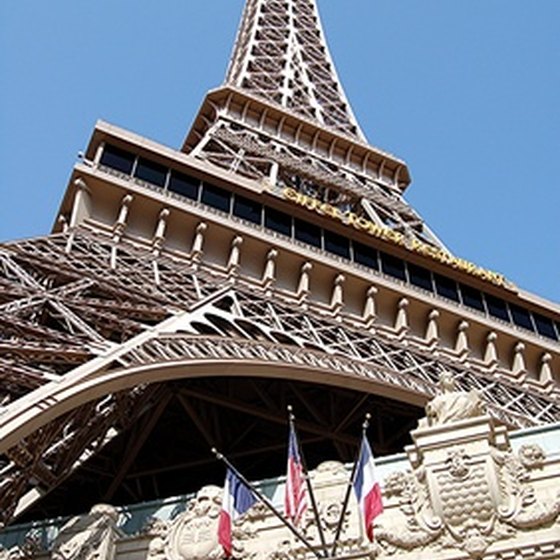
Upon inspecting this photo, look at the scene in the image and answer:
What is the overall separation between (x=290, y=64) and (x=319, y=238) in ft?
121

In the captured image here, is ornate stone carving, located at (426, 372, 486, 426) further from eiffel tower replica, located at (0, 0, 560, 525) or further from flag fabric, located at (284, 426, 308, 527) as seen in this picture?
eiffel tower replica, located at (0, 0, 560, 525)

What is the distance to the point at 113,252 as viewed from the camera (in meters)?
28.2

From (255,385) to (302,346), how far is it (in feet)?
28.6

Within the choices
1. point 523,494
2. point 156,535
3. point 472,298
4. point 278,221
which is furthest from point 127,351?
point 472,298

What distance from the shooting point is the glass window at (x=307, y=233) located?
114 ft

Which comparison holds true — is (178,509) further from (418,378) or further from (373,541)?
(418,378)

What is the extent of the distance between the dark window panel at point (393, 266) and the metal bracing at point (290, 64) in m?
24.7

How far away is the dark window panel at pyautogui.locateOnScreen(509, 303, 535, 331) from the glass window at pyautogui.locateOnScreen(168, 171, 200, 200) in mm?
14877

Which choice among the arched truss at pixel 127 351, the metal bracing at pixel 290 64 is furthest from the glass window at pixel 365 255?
the metal bracing at pixel 290 64

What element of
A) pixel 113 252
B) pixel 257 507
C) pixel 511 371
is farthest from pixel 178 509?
pixel 511 371

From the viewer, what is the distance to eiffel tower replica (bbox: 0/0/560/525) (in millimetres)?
20281

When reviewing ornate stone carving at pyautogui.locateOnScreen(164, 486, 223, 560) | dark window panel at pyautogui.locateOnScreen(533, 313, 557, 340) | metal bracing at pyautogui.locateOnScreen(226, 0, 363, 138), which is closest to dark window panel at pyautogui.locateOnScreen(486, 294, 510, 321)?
dark window panel at pyautogui.locateOnScreen(533, 313, 557, 340)

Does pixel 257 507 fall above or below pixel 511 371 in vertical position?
below

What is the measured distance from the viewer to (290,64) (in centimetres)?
6912
